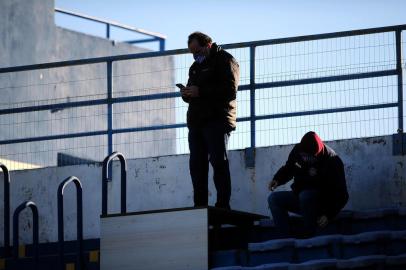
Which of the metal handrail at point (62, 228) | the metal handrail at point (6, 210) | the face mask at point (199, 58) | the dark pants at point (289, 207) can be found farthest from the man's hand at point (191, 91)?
the metal handrail at point (6, 210)

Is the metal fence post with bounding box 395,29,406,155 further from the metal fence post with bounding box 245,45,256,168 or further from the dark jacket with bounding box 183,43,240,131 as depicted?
the dark jacket with bounding box 183,43,240,131

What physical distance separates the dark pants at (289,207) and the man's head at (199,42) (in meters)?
1.58

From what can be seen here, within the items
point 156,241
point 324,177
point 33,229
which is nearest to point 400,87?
point 324,177

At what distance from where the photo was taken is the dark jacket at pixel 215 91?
13.3 meters

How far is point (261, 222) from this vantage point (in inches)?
536

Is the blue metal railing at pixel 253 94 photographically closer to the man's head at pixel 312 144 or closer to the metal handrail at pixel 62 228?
the man's head at pixel 312 144

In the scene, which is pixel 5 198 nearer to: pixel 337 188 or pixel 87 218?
pixel 87 218

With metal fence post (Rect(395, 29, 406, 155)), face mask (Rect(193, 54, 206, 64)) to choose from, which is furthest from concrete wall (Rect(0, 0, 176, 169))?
metal fence post (Rect(395, 29, 406, 155))

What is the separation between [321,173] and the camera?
1290 cm

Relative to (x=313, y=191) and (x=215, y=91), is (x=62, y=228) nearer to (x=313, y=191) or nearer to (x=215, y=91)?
(x=215, y=91)

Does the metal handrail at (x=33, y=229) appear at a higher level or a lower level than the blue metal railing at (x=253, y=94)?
lower

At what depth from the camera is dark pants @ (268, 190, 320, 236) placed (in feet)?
41.7

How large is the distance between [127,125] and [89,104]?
0.55 m

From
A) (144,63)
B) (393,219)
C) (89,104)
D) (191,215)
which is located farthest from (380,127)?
(144,63)
